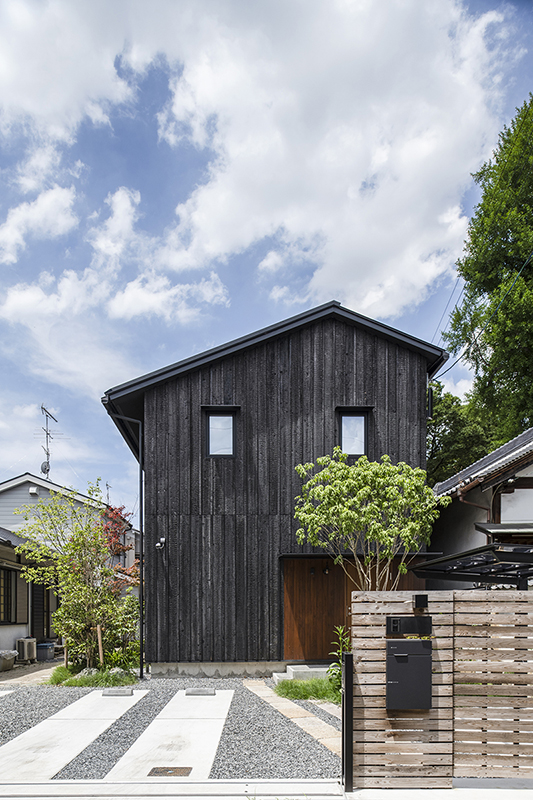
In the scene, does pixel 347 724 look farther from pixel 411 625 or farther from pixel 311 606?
pixel 311 606

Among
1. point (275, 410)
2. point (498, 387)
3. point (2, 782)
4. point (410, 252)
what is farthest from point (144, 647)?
point (498, 387)

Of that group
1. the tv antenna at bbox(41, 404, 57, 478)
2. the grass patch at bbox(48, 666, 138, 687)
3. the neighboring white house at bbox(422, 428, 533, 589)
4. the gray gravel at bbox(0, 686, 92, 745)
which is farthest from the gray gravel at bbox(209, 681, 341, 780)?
the tv antenna at bbox(41, 404, 57, 478)

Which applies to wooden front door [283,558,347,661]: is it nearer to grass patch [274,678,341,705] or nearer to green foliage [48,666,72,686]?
grass patch [274,678,341,705]

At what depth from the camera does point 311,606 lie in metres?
11.4

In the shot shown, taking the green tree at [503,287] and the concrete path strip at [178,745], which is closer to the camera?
the concrete path strip at [178,745]

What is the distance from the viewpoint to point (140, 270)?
607 inches

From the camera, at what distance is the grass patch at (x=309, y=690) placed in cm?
897

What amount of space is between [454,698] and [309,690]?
4.41 m

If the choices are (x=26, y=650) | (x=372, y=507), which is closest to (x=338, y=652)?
(x=372, y=507)

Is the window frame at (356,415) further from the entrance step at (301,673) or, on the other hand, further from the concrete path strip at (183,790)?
the concrete path strip at (183,790)

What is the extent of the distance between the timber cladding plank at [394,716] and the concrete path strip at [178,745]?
61.7 inches

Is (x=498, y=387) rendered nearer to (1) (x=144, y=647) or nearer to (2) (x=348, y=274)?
(2) (x=348, y=274)

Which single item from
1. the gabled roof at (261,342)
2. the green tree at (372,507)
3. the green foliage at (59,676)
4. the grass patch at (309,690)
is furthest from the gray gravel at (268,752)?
the gabled roof at (261,342)

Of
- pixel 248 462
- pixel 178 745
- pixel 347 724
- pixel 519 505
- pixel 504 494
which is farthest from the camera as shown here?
pixel 248 462
